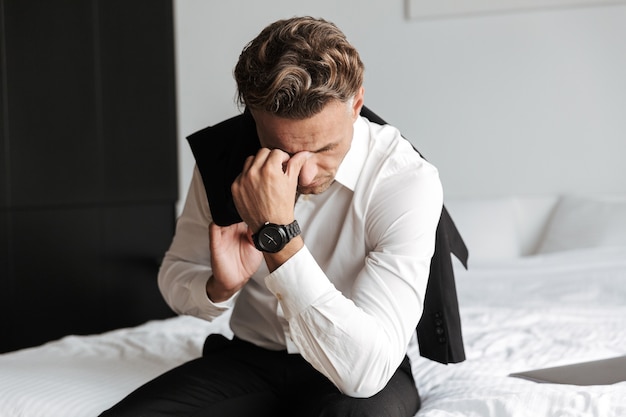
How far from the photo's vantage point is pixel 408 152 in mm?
1729

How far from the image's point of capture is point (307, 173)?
1.55 metres

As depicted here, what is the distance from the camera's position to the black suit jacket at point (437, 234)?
1684 mm

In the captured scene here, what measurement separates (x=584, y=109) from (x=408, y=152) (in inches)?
84.5

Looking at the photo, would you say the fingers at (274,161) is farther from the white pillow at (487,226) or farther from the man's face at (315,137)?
the white pillow at (487,226)

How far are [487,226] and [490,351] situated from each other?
133 centimetres

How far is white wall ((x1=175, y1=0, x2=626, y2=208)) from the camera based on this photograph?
3576 mm

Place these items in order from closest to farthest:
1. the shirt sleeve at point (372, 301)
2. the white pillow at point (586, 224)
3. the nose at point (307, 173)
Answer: the shirt sleeve at point (372, 301) → the nose at point (307, 173) → the white pillow at point (586, 224)

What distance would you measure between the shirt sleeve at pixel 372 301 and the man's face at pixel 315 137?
152 millimetres

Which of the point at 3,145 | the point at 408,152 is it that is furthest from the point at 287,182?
the point at 3,145

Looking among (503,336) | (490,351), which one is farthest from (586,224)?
(490,351)

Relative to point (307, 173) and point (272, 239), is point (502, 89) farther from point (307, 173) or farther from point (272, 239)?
point (272, 239)

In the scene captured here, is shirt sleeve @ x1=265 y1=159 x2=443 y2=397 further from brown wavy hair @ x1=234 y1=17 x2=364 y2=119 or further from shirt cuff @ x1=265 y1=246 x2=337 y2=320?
brown wavy hair @ x1=234 y1=17 x2=364 y2=119

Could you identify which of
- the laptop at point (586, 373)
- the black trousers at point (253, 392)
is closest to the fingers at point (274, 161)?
the black trousers at point (253, 392)

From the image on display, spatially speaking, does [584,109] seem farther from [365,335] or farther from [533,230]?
[365,335]
